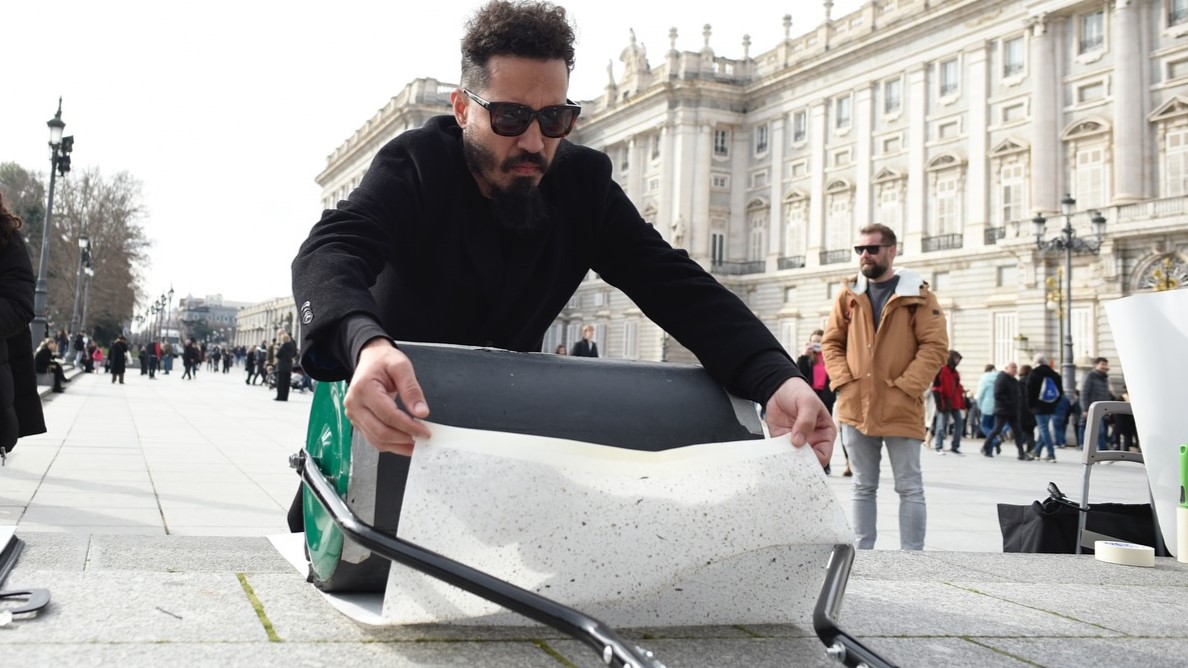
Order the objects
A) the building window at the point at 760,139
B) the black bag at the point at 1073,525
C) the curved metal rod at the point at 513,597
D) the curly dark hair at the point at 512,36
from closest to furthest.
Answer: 1. the curved metal rod at the point at 513,597
2. the curly dark hair at the point at 512,36
3. the black bag at the point at 1073,525
4. the building window at the point at 760,139

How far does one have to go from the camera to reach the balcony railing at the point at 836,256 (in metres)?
38.7

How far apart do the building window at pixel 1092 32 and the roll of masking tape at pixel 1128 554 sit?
100 ft

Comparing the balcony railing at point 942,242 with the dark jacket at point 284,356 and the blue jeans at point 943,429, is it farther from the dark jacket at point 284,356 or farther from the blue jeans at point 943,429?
the dark jacket at point 284,356

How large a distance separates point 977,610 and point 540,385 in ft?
3.97

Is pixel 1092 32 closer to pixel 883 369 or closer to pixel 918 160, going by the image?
pixel 918 160

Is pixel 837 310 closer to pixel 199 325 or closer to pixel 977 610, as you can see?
pixel 977 610

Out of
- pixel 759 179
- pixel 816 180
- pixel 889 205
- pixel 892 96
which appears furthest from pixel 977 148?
pixel 759 179

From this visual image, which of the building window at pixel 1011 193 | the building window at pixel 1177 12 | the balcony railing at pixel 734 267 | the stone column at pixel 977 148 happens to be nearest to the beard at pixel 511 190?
the building window at pixel 1177 12

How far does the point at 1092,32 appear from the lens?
2966 cm

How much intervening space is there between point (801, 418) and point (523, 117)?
33.5 inches

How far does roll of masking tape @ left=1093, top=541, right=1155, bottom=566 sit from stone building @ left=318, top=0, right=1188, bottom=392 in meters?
25.1

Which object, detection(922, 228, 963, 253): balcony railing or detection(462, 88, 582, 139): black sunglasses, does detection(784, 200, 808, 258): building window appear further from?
detection(462, 88, 582, 139): black sunglasses

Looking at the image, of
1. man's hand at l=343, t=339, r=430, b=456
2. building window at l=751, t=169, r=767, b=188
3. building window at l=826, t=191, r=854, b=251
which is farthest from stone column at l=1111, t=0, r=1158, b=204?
man's hand at l=343, t=339, r=430, b=456

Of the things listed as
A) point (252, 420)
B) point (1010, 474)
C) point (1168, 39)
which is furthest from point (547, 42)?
point (1168, 39)
